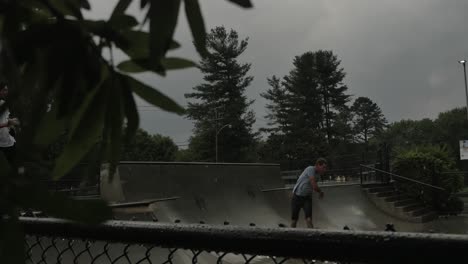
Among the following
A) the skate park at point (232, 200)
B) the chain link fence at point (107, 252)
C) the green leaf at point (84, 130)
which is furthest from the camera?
the skate park at point (232, 200)

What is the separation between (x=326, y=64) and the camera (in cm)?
8444

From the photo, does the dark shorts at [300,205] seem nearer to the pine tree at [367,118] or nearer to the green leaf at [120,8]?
the green leaf at [120,8]

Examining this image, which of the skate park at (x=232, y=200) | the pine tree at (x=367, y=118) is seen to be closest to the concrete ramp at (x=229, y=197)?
the skate park at (x=232, y=200)

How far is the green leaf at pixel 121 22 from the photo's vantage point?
94 cm

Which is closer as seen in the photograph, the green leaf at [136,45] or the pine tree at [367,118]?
the green leaf at [136,45]

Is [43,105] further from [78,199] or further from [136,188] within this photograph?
[136,188]

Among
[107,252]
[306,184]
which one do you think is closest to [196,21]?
[107,252]

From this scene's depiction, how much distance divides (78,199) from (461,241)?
33.1 inches

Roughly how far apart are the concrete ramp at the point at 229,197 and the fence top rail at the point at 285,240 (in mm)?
8798

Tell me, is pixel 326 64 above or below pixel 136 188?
above

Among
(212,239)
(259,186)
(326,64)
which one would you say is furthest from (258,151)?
(212,239)

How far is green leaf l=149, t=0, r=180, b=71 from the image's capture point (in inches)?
34.3

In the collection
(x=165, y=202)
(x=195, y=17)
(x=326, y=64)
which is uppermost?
(x=326, y=64)

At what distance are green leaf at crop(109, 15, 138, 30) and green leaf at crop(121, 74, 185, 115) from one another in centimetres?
9
